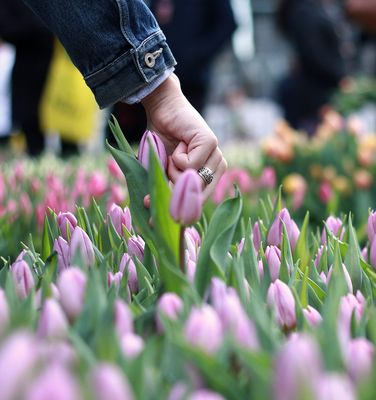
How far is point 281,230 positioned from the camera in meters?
1.53

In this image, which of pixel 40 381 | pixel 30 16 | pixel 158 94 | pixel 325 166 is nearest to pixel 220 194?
pixel 325 166

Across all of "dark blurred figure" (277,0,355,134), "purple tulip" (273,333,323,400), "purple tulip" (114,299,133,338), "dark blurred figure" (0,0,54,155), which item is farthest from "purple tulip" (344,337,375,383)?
"dark blurred figure" (277,0,355,134)

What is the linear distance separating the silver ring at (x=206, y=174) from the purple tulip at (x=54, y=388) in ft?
2.58

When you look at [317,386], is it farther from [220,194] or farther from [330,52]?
[330,52]

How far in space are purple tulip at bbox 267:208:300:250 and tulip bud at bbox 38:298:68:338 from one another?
26.5 inches

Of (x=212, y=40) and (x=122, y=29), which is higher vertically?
(x=122, y=29)

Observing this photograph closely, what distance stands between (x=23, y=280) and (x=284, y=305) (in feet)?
1.10

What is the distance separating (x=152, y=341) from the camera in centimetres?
91

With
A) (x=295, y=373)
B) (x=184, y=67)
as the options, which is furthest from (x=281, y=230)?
(x=184, y=67)

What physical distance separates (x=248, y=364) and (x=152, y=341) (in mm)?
129

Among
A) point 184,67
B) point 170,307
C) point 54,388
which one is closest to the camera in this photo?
point 54,388

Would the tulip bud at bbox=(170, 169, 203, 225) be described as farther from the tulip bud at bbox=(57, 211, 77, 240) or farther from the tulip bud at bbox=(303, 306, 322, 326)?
the tulip bud at bbox=(57, 211, 77, 240)

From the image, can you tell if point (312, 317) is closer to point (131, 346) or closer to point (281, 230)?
point (131, 346)

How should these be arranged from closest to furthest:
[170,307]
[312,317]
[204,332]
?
[204,332]
[170,307]
[312,317]
